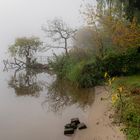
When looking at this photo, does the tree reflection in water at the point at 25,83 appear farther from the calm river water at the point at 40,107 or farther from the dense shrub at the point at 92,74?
the dense shrub at the point at 92,74

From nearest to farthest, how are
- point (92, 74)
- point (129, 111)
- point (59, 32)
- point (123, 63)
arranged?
point (129, 111), point (92, 74), point (123, 63), point (59, 32)

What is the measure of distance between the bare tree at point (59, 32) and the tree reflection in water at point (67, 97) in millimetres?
5395

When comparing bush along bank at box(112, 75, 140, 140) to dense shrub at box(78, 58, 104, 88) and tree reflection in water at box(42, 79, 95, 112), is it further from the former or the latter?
dense shrub at box(78, 58, 104, 88)

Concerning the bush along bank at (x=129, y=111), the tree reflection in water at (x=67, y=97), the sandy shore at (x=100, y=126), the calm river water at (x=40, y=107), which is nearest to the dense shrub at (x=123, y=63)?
the tree reflection in water at (x=67, y=97)

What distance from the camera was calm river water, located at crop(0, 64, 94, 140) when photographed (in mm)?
14168

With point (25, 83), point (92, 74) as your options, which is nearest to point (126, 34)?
point (92, 74)

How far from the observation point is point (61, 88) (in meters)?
23.5

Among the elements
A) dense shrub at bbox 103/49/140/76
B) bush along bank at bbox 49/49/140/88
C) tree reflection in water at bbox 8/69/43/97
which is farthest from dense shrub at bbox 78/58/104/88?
tree reflection in water at bbox 8/69/43/97

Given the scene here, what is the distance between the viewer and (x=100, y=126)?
13.0m

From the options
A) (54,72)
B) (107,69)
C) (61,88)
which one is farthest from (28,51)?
(107,69)

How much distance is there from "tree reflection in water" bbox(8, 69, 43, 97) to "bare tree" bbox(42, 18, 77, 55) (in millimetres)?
3676

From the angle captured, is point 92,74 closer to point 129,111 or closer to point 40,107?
point 40,107

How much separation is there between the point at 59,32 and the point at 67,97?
31.3 ft

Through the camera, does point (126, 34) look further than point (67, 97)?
No
